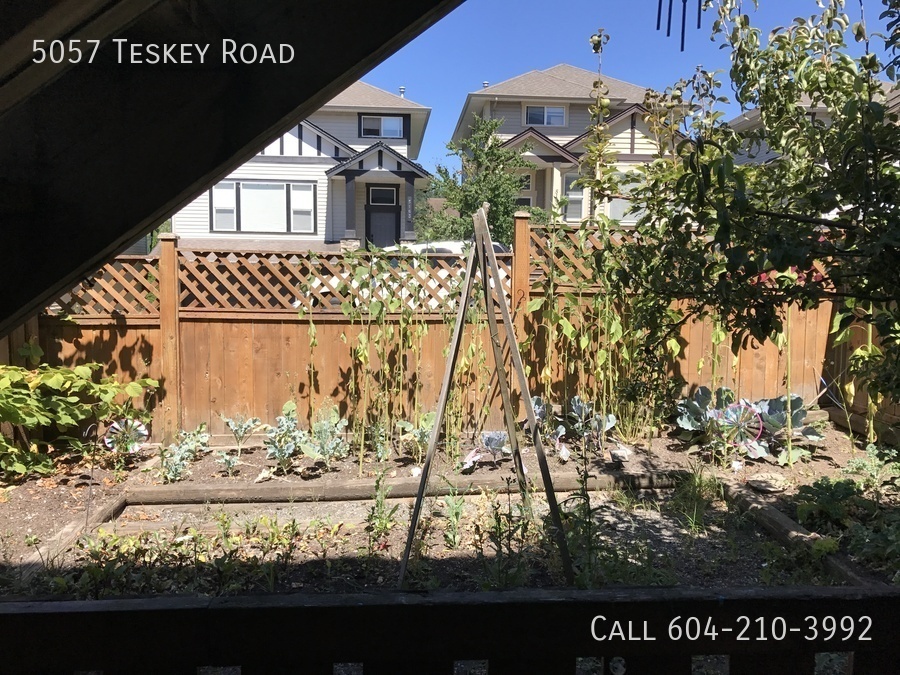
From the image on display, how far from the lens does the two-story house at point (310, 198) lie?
1805 cm

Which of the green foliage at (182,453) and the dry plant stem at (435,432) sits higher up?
the dry plant stem at (435,432)

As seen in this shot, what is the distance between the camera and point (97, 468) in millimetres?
4555

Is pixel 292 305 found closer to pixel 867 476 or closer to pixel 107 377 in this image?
pixel 107 377

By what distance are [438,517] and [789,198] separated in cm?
247

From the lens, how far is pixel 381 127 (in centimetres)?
1991

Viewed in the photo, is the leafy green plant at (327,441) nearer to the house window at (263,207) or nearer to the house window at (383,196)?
the house window at (263,207)

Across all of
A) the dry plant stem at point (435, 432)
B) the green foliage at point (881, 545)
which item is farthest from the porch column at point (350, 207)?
the green foliage at point (881, 545)

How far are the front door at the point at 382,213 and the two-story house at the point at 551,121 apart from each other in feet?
11.5

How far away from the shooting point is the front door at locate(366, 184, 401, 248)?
19172mm

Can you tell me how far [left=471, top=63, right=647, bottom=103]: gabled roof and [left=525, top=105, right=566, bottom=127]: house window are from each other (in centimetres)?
46

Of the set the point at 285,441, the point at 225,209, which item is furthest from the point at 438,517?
the point at 225,209

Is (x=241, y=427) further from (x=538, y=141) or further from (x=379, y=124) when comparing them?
(x=379, y=124)

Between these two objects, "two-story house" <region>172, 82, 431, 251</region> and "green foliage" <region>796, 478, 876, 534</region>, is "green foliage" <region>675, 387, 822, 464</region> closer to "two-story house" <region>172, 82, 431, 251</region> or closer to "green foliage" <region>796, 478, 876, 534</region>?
"green foliage" <region>796, 478, 876, 534</region>

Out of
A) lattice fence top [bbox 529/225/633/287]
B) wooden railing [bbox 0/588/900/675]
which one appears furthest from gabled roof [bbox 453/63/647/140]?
wooden railing [bbox 0/588/900/675]
